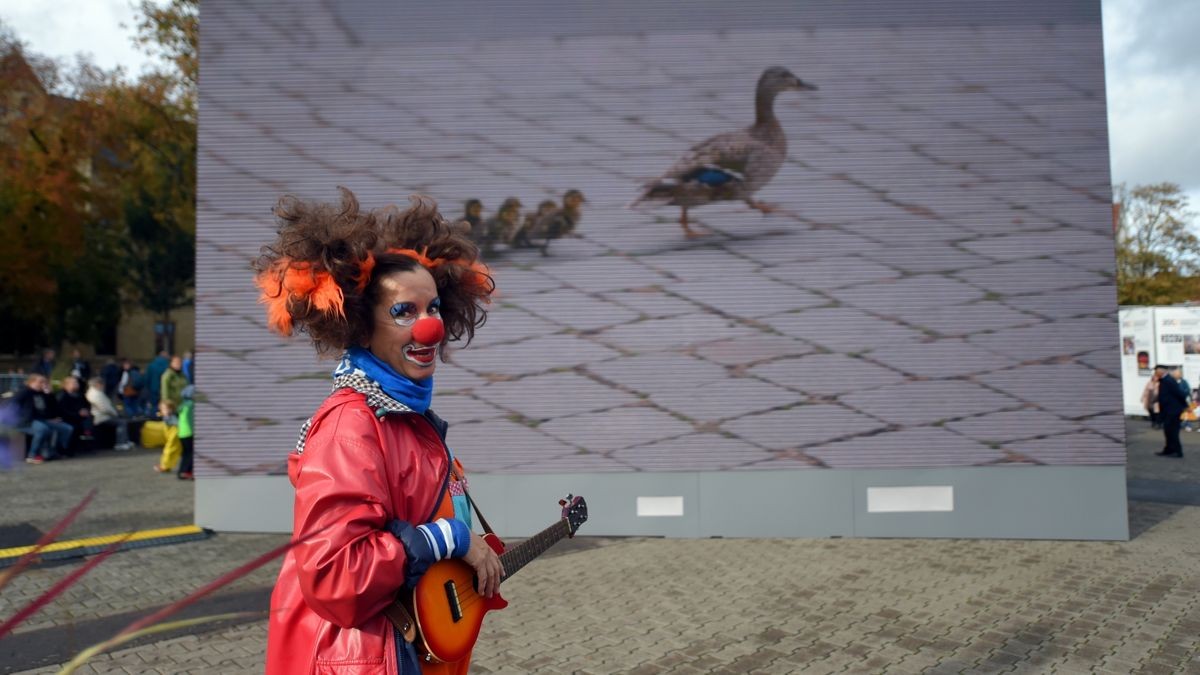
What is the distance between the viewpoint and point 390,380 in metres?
2.29

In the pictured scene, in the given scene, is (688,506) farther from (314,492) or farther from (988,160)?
(314,492)

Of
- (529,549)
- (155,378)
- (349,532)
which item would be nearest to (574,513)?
(529,549)

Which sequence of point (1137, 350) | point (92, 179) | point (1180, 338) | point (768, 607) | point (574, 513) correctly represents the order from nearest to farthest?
point (574, 513)
point (768, 607)
point (1180, 338)
point (1137, 350)
point (92, 179)

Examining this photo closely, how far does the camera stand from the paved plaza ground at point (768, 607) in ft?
15.0

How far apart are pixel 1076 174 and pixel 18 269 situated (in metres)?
25.5

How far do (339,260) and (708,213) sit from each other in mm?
5531

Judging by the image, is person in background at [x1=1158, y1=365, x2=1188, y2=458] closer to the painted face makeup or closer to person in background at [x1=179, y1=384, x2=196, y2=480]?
the painted face makeup

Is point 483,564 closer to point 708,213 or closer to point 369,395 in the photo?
point 369,395

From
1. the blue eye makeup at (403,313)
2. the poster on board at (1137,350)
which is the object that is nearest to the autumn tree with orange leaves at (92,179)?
the blue eye makeup at (403,313)

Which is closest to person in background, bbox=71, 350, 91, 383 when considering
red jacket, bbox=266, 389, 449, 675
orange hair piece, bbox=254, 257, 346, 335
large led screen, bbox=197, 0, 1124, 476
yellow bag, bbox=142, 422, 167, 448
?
yellow bag, bbox=142, 422, 167, 448

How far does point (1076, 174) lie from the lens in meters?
7.43

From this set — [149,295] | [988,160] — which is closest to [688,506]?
[988,160]

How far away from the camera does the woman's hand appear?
84.7 inches

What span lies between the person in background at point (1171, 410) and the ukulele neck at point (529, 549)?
1322 centimetres
